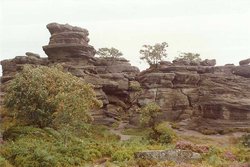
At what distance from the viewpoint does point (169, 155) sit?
33781 millimetres

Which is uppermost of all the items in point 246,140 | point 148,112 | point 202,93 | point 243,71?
point 243,71

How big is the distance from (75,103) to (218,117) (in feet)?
105

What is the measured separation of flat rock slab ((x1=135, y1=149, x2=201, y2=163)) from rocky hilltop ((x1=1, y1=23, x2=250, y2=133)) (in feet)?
91.7

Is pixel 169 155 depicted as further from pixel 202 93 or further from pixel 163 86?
pixel 163 86

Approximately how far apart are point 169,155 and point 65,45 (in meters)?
40.6

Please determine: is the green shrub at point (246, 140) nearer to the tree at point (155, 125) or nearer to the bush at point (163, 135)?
the tree at point (155, 125)

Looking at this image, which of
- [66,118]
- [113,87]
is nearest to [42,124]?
[66,118]

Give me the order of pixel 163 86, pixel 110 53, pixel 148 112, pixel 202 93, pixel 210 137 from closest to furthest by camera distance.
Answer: pixel 210 137 → pixel 148 112 → pixel 202 93 → pixel 163 86 → pixel 110 53

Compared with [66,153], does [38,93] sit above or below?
above

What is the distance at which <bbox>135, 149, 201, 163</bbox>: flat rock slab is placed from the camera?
33156 millimetres

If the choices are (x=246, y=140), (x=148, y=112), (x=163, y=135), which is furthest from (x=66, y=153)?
(x=246, y=140)

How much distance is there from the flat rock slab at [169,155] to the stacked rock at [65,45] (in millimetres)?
39486

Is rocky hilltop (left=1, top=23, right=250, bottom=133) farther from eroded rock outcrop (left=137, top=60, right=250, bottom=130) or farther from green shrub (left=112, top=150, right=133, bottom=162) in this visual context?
green shrub (left=112, top=150, right=133, bottom=162)

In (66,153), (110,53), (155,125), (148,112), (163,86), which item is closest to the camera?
(66,153)
